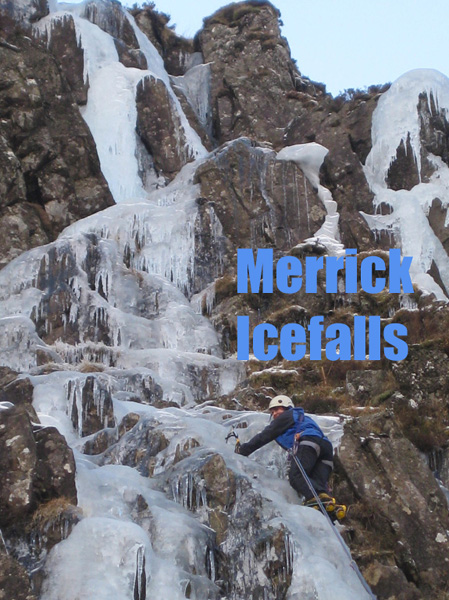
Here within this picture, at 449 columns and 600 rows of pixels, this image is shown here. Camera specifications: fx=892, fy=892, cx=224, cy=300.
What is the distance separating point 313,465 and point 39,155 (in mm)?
16129

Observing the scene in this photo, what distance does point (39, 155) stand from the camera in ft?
76.6

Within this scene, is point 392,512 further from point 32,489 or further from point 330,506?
point 32,489

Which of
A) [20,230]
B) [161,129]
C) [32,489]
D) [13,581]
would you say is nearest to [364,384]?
[32,489]

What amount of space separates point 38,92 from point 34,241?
481 centimetres

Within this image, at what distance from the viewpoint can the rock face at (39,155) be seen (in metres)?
22.2

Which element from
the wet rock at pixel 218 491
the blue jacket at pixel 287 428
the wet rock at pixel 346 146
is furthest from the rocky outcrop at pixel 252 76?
the wet rock at pixel 218 491

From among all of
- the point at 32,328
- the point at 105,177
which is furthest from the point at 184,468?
the point at 105,177

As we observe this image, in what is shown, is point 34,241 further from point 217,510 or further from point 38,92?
point 217,510

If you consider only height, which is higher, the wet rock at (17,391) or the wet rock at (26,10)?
the wet rock at (26,10)

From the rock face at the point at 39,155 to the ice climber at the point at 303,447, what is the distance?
13.2 m

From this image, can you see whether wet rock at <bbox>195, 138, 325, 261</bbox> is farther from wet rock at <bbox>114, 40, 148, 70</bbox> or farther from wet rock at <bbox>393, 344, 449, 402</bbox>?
wet rock at <bbox>393, 344, 449, 402</bbox>

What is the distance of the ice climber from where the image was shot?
9.21m

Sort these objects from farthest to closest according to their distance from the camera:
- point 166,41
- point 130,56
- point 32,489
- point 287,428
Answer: point 166,41
point 130,56
point 287,428
point 32,489

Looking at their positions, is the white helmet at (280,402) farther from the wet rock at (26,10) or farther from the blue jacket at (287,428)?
the wet rock at (26,10)
